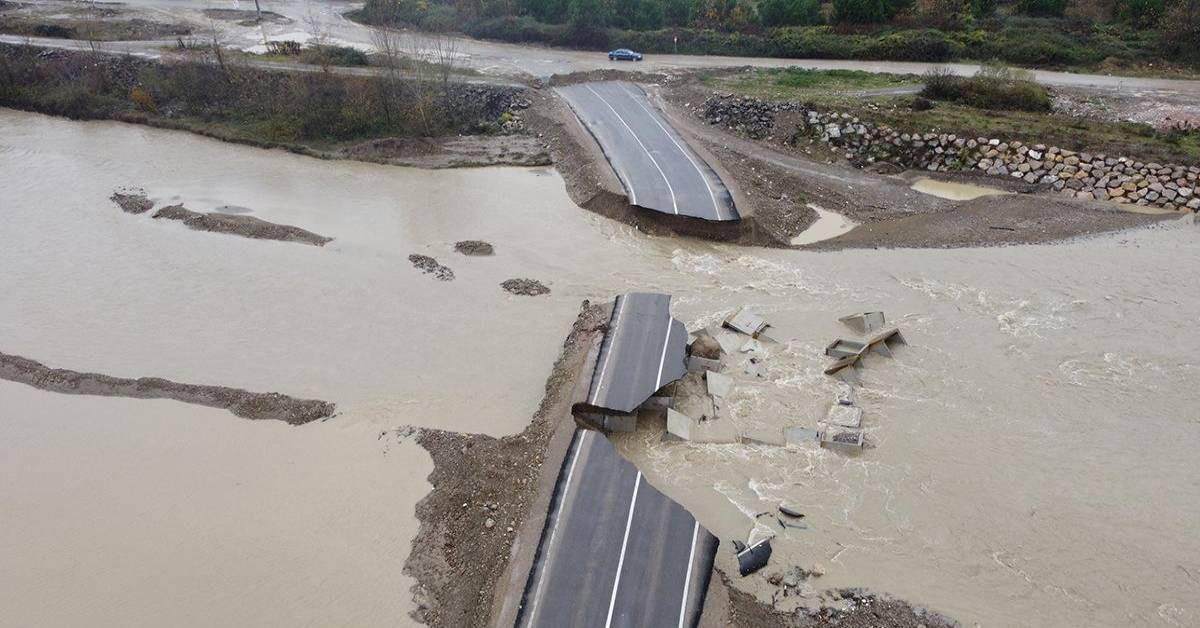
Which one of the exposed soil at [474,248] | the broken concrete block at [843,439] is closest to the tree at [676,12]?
the exposed soil at [474,248]

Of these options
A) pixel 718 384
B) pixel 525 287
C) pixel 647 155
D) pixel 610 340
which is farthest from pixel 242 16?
pixel 718 384

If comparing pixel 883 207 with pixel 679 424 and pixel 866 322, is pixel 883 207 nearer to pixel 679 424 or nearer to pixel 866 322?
pixel 866 322

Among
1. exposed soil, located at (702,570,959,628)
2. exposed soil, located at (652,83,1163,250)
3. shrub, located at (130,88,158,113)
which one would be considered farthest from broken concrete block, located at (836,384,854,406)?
shrub, located at (130,88,158,113)

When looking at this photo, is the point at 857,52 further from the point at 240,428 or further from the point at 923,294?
the point at 240,428

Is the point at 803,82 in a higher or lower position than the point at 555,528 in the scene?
higher


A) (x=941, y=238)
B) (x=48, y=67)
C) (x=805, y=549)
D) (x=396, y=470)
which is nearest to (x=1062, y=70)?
(x=941, y=238)

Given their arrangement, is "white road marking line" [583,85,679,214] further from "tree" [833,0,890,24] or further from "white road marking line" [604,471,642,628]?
"tree" [833,0,890,24]
